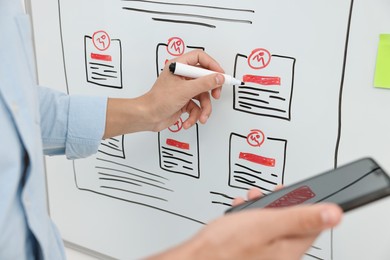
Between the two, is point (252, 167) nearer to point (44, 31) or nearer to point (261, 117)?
point (261, 117)

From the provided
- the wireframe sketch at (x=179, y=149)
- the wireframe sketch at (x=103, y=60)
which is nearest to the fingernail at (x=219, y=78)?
the wireframe sketch at (x=179, y=149)

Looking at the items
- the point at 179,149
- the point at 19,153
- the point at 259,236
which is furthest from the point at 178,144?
the point at 259,236

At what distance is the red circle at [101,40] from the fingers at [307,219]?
488 mm

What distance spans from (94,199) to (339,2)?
56cm

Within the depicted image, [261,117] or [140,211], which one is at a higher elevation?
[261,117]

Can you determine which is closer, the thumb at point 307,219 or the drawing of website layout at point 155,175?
the thumb at point 307,219

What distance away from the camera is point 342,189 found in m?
0.40

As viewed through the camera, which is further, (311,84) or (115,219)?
(115,219)

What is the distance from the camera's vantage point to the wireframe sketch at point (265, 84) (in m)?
0.57

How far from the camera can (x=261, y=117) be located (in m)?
0.61

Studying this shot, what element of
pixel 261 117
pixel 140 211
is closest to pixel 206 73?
pixel 261 117

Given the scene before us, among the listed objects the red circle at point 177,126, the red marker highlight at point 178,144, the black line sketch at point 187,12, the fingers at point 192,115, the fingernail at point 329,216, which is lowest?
the red marker highlight at point 178,144

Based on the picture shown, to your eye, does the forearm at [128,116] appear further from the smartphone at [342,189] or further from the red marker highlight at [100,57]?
the smartphone at [342,189]

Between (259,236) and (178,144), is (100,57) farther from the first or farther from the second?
(259,236)
